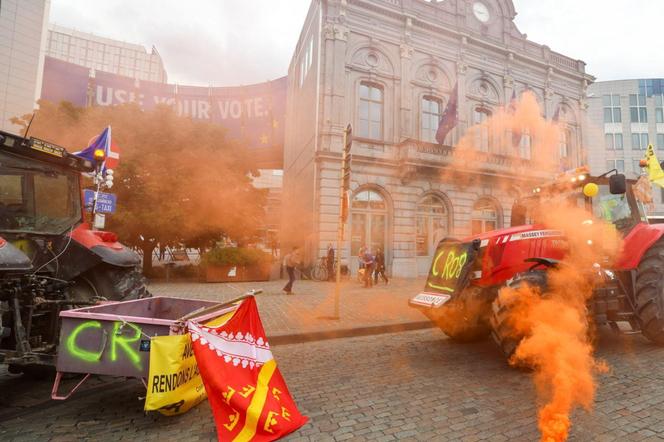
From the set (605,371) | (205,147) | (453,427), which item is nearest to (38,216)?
(453,427)

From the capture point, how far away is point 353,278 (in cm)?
1659

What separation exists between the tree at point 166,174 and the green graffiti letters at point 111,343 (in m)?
11.1

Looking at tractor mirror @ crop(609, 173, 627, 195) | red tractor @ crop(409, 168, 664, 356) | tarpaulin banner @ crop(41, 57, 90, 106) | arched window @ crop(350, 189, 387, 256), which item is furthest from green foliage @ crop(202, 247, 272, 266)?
tarpaulin banner @ crop(41, 57, 90, 106)

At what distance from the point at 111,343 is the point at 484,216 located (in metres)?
20.2

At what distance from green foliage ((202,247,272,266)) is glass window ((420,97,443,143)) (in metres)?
11.2

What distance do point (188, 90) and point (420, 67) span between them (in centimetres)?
1981

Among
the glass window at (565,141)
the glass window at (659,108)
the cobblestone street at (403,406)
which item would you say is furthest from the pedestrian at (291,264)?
the glass window at (659,108)

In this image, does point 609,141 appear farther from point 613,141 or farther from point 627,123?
point 627,123

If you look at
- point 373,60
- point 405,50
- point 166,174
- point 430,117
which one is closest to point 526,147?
point 430,117

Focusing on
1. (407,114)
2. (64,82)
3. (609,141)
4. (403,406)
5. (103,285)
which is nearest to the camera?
(403,406)

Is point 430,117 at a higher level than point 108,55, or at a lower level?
lower

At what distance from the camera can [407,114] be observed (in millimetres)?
18375

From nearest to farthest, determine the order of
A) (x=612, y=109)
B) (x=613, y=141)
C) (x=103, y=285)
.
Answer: (x=103, y=285)
(x=613, y=141)
(x=612, y=109)

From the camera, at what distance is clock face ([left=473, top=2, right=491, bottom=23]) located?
20.7 m
